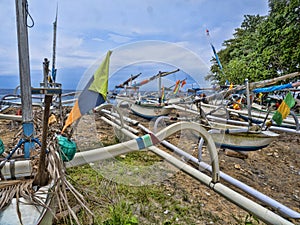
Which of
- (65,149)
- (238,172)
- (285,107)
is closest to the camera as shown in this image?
(65,149)

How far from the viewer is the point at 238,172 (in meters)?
2.48

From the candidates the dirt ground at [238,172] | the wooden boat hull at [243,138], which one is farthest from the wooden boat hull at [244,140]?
the dirt ground at [238,172]

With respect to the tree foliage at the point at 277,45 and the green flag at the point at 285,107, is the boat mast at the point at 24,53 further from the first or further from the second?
the tree foliage at the point at 277,45

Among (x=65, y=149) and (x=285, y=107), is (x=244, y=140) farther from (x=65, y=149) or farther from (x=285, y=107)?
(x=65, y=149)

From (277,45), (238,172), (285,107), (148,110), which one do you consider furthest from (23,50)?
(277,45)

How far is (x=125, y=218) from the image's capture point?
1.16 metres

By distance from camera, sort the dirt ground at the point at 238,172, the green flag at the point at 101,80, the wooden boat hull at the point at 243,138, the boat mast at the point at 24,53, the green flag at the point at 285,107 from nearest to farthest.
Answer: the green flag at the point at 101,80
the boat mast at the point at 24,53
the dirt ground at the point at 238,172
the green flag at the point at 285,107
the wooden boat hull at the point at 243,138

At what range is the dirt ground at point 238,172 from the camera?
1.64m

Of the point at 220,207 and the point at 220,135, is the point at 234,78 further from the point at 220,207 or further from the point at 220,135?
the point at 220,207

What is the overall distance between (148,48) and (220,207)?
131 cm

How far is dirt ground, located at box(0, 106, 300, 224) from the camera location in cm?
164

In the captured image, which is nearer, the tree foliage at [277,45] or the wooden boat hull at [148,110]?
the wooden boat hull at [148,110]

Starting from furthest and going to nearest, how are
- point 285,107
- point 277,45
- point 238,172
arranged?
point 277,45, point 238,172, point 285,107

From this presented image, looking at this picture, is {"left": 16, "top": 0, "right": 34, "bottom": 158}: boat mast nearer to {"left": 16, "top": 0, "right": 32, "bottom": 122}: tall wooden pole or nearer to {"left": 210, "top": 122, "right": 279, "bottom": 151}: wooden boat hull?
{"left": 16, "top": 0, "right": 32, "bottom": 122}: tall wooden pole
